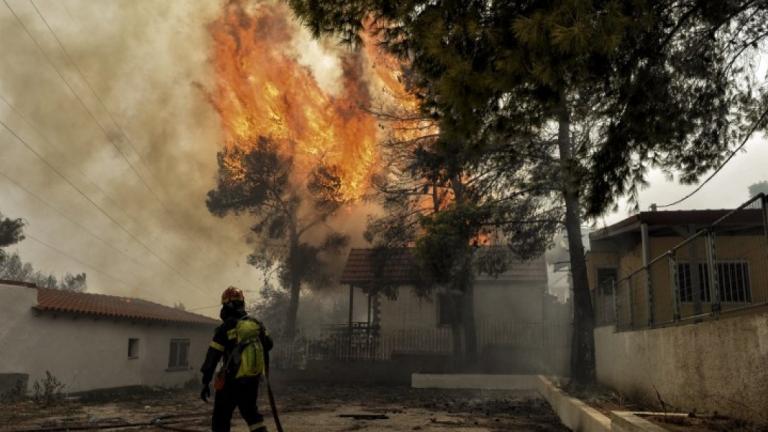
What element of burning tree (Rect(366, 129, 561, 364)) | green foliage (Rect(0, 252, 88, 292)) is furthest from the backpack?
green foliage (Rect(0, 252, 88, 292))

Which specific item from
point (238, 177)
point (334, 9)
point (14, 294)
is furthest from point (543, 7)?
point (238, 177)

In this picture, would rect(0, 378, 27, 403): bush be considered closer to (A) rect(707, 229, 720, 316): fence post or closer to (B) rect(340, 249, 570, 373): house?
(B) rect(340, 249, 570, 373): house

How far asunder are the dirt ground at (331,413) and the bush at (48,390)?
63cm

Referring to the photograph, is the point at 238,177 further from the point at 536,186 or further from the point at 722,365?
the point at 722,365

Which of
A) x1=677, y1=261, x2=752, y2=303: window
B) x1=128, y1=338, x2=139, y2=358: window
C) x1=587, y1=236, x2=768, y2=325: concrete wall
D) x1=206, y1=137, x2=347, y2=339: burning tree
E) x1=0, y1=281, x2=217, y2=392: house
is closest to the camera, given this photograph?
x1=587, y1=236, x2=768, y2=325: concrete wall

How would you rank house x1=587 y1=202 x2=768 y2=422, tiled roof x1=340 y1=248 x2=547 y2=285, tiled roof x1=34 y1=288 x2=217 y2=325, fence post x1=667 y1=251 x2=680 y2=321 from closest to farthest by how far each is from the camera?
1. house x1=587 y1=202 x2=768 y2=422
2. fence post x1=667 y1=251 x2=680 y2=321
3. tiled roof x1=34 y1=288 x2=217 y2=325
4. tiled roof x1=340 y1=248 x2=547 y2=285

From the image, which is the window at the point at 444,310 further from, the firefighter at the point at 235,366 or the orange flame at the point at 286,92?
the firefighter at the point at 235,366

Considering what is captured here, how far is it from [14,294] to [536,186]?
47.3 ft

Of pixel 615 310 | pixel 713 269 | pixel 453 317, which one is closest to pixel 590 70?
pixel 713 269

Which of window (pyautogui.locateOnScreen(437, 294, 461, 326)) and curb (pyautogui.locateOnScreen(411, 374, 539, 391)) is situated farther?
window (pyautogui.locateOnScreen(437, 294, 461, 326))

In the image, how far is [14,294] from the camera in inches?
681

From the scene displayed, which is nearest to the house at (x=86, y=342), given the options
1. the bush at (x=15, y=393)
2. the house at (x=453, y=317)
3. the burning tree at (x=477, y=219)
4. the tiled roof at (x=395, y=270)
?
the bush at (x=15, y=393)

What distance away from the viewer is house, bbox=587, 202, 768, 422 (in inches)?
216

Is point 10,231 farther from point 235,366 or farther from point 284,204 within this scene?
point 235,366
